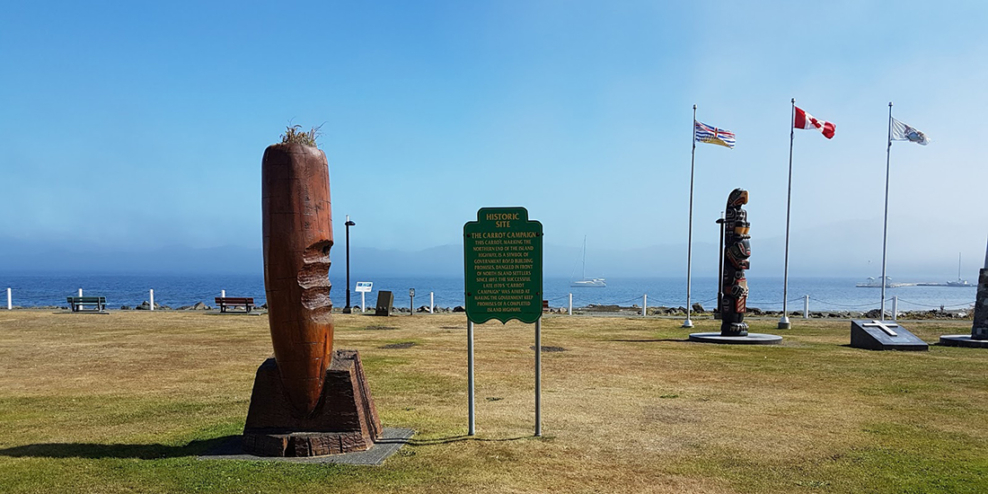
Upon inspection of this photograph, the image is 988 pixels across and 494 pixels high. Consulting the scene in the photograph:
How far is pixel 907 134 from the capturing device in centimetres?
2630

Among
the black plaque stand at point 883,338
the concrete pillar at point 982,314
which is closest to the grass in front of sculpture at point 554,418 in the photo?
the black plaque stand at point 883,338

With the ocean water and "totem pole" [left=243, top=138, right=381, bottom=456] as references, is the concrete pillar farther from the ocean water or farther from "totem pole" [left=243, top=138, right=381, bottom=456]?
the ocean water

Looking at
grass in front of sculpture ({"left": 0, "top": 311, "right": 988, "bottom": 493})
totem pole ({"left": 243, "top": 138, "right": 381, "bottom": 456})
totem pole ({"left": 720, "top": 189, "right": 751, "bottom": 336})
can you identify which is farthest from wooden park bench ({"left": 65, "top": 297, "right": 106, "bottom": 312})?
totem pole ({"left": 243, "top": 138, "right": 381, "bottom": 456})

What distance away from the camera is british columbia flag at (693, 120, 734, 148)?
77.7ft

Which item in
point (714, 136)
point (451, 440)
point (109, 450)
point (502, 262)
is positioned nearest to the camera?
point (109, 450)

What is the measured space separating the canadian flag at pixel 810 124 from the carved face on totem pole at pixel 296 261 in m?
21.4

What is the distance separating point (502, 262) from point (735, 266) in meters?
12.4

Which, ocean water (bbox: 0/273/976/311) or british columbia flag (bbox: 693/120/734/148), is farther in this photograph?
ocean water (bbox: 0/273/976/311)

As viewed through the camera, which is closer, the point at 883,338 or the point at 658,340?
the point at 883,338

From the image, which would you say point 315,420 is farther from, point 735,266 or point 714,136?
point 714,136

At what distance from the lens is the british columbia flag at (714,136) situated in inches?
933

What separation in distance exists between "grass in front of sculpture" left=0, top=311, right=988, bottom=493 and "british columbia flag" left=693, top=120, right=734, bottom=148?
9.33 m

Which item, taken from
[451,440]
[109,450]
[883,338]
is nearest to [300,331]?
[451,440]

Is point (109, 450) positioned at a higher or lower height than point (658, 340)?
higher
